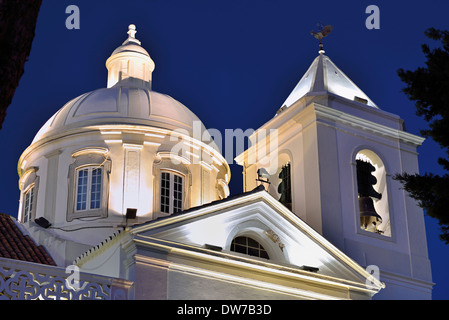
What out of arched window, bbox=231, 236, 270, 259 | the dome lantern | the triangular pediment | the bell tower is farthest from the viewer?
the dome lantern

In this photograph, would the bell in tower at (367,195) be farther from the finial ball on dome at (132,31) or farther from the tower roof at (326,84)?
the finial ball on dome at (132,31)

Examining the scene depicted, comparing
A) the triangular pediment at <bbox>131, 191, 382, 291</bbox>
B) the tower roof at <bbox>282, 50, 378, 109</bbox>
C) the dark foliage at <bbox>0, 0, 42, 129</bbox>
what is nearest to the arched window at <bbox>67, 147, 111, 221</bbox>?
the triangular pediment at <bbox>131, 191, 382, 291</bbox>

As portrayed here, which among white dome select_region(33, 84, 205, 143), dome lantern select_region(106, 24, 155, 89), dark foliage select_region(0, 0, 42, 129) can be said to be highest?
dome lantern select_region(106, 24, 155, 89)

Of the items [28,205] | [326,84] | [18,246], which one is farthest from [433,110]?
[28,205]

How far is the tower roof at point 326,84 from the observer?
22.3m

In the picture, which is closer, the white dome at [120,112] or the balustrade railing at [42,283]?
the balustrade railing at [42,283]

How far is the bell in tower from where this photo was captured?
20.4 metres

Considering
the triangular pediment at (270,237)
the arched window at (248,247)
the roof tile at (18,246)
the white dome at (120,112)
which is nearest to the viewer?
the triangular pediment at (270,237)

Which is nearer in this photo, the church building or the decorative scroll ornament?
the church building

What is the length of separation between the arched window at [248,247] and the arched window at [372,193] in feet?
12.1

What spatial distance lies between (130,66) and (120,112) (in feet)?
9.89

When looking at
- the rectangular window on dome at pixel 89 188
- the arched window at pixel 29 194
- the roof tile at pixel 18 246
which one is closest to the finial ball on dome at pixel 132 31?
the arched window at pixel 29 194

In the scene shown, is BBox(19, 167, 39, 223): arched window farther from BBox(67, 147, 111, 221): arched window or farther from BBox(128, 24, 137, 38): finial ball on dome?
BBox(128, 24, 137, 38): finial ball on dome

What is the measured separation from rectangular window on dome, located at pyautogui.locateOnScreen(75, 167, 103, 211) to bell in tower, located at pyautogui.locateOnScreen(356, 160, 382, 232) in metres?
7.08
